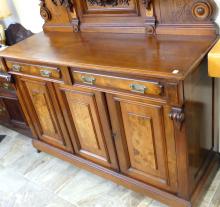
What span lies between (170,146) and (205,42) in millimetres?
545

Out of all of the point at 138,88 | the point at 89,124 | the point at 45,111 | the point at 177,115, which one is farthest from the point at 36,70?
the point at 177,115

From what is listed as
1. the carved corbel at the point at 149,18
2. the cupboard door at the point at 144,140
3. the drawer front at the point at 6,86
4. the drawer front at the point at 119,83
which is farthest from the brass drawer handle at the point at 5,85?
the carved corbel at the point at 149,18

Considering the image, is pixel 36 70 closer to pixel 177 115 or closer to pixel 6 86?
pixel 6 86

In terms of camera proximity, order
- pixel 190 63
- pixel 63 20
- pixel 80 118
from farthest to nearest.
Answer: pixel 63 20
pixel 80 118
pixel 190 63

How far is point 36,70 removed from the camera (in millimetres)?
1824

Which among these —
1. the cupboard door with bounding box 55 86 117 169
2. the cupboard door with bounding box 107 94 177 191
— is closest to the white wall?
the cupboard door with bounding box 55 86 117 169

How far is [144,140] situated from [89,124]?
39 cm

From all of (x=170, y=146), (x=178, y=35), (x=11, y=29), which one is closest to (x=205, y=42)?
(x=178, y=35)

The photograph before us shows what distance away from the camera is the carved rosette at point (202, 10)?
1.46m

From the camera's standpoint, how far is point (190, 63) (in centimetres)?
128

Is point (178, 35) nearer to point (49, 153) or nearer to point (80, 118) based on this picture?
point (80, 118)

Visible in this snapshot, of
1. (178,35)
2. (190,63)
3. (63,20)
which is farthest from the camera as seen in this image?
(63,20)

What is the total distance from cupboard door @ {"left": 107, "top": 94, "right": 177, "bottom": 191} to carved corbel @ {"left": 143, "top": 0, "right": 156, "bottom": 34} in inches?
17.9

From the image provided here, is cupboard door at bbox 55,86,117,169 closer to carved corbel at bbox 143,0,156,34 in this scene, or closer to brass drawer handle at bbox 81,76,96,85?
brass drawer handle at bbox 81,76,96,85
